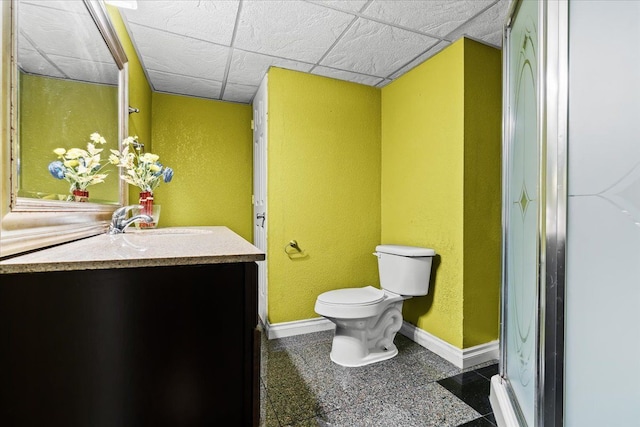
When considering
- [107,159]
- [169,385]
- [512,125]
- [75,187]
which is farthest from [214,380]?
[512,125]

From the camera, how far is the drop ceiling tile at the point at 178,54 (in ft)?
6.64

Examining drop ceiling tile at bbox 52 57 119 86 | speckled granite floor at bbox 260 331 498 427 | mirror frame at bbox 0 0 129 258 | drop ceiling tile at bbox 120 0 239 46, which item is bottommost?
speckled granite floor at bbox 260 331 498 427

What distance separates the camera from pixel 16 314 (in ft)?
2.24

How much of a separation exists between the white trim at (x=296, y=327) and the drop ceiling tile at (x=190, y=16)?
211 cm

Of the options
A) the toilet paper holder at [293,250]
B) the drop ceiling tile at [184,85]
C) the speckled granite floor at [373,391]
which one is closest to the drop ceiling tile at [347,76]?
the drop ceiling tile at [184,85]

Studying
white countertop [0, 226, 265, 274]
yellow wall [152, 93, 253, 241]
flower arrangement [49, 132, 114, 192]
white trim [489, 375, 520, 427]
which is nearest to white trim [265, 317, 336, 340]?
yellow wall [152, 93, 253, 241]

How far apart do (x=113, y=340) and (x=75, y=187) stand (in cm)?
72

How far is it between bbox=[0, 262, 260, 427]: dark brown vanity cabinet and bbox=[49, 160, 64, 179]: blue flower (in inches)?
19.2

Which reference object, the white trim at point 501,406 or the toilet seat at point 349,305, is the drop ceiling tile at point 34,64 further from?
the white trim at point 501,406

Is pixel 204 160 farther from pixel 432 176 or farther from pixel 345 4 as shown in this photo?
pixel 432 176

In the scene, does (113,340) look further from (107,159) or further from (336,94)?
(336,94)

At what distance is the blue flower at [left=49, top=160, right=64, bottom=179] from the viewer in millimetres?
1021

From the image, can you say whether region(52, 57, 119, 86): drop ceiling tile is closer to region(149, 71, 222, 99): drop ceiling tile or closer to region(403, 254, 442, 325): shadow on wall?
region(149, 71, 222, 99): drop ceiling tile

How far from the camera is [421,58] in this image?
2311 millimetres
